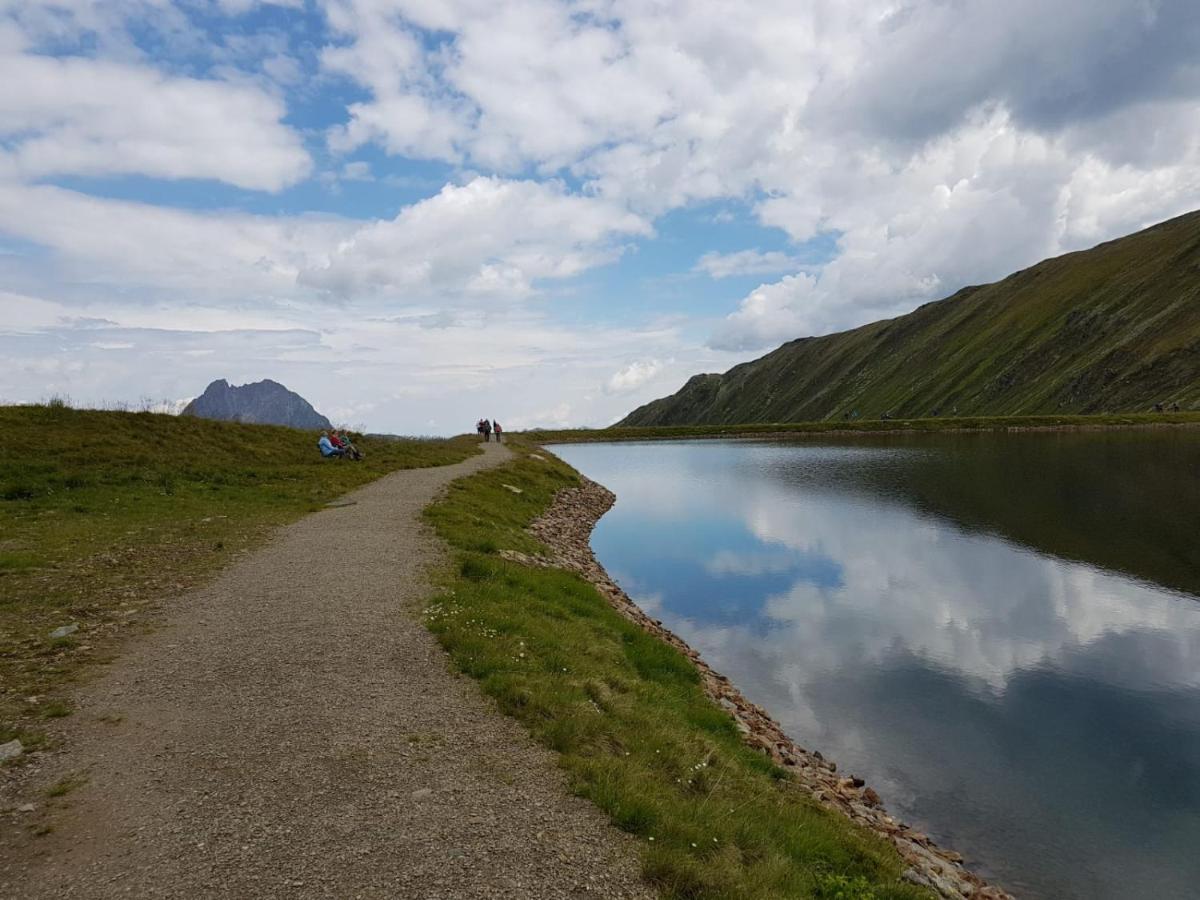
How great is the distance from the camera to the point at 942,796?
574 inches

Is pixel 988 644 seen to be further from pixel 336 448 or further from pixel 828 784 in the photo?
pixel 336 448

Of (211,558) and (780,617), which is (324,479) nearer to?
(211,558)

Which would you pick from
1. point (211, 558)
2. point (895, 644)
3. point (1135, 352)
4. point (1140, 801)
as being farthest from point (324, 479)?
point (1135, 352)

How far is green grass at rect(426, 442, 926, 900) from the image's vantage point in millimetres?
8383

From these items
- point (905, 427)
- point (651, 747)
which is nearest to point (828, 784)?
point (651, 747)

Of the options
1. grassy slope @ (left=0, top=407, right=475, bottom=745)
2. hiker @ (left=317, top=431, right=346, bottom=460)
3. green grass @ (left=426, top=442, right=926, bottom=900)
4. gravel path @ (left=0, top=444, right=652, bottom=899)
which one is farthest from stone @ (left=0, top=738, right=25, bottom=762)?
hiker @ (left=317, top=431, right=346, bottom=460)

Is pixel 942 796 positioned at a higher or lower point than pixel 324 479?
lower

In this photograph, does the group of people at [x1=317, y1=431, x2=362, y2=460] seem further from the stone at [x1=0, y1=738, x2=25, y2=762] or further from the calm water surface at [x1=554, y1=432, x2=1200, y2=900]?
the stone at [x1=0, y1=738, x2=25, y2=762]

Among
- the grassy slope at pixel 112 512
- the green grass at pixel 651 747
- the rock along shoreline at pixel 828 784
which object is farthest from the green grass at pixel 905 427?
the green grass at pixel 651 747

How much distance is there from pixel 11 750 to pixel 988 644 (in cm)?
2548

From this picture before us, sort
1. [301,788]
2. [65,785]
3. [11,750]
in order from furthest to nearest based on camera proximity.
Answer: [11,750] → [301,788] → [65,785]

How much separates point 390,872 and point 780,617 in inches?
867

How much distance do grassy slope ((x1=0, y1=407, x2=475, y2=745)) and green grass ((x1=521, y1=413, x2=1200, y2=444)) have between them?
357 feet

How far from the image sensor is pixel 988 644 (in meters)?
23.2
